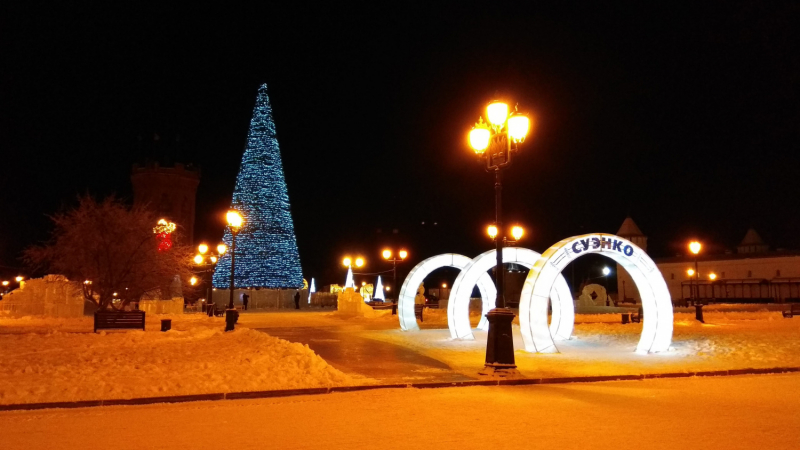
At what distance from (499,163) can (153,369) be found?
780 centimetres

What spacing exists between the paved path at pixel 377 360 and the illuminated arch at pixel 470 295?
9.94 feet

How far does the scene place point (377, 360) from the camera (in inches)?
551

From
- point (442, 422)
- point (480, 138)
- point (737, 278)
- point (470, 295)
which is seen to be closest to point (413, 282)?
point (470, 295)

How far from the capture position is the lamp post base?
37.0 ft

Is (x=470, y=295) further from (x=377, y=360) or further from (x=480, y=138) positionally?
(x=480, y=138)

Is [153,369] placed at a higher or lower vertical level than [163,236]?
lower

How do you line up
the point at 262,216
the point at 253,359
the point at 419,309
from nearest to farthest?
the point at 253,359, the point at 419,309, the point at 262,216

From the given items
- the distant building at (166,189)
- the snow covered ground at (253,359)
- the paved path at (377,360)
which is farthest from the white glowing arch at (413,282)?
the distant building at (166,189)

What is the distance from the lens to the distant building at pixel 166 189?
6512 centimetres

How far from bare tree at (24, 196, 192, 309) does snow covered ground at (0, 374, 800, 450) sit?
18.5m

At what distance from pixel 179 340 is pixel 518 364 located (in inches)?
400

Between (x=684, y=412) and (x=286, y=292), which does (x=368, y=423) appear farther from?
(x=286, y=292)

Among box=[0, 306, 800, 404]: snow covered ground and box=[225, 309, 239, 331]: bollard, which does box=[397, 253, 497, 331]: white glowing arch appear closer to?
box=[0, 306, 800, 404]: snow covered ground

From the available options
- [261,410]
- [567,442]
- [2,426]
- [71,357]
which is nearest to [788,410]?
[567,442]
